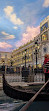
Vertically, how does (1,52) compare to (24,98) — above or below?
above

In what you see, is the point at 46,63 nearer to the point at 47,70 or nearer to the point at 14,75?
the point at 47,70

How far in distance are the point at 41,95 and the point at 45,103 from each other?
483 mm

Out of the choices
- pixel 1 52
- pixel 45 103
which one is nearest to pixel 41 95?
pixel 45 103

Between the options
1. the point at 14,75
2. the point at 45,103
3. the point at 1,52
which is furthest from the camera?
the point at 1,52

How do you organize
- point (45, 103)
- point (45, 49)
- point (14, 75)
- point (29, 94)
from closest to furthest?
point (45, 103)
point (29, 94)
point (14, 75)
point (45, 49)

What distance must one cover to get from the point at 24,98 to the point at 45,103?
1571 millimetres

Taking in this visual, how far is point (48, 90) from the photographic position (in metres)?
7.16

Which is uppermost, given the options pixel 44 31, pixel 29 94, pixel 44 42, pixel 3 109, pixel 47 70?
pixel 44 31

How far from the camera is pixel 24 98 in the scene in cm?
757

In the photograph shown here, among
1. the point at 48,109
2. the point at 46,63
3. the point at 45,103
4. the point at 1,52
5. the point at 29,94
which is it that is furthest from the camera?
the point at 1,52

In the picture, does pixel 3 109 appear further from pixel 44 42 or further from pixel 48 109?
pixel 44 42

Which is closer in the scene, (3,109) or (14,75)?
(3,109)

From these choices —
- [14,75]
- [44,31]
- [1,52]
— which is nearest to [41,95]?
[14,75]

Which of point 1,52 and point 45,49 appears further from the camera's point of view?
point 1,52
